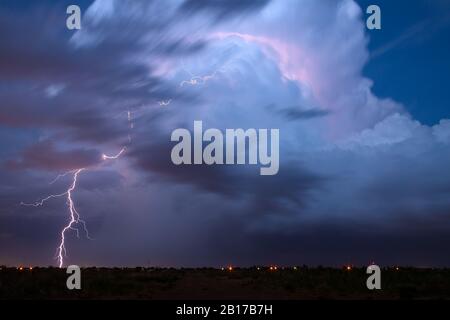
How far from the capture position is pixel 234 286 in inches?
1241

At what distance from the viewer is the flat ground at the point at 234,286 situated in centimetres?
2855

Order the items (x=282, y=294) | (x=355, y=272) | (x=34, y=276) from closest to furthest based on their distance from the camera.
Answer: (x=282, y=294) → (x=34, y=276) → (x=355, y=272)

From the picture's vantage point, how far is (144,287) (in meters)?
30.9

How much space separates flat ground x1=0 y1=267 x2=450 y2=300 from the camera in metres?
28.5

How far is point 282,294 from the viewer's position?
29141mm
